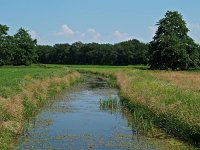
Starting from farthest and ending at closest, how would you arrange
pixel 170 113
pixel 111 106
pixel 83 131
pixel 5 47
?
pixel 5 47, pixel 111 106, pixel 83 131, pixel 170 113

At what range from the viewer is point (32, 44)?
121 meters

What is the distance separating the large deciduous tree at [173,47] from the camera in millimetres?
70500

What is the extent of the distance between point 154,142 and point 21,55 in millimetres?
100517

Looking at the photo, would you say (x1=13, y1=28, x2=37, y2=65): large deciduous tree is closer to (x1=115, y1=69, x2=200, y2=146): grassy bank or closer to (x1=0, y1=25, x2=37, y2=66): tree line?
(x1=0, y1=25, x2=37, y2=66): tree line

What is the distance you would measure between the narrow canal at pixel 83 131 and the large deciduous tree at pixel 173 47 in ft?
137

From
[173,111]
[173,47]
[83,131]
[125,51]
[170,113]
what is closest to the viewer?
[173,111]

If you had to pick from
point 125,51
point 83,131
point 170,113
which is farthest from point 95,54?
point 170,113

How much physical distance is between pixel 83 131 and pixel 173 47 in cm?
5126

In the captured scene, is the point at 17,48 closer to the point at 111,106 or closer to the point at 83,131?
the point at 111,106

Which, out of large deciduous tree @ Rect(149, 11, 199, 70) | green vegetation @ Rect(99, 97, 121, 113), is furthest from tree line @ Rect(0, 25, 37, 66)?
green vegetation @ Rect(99, 97, 121, 113)

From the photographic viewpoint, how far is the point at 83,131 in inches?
832

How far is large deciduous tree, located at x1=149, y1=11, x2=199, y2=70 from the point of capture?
70500mm

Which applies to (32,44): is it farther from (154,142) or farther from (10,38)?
(154,142)

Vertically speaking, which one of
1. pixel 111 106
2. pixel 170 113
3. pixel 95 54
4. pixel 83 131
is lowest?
pixel 83 131
